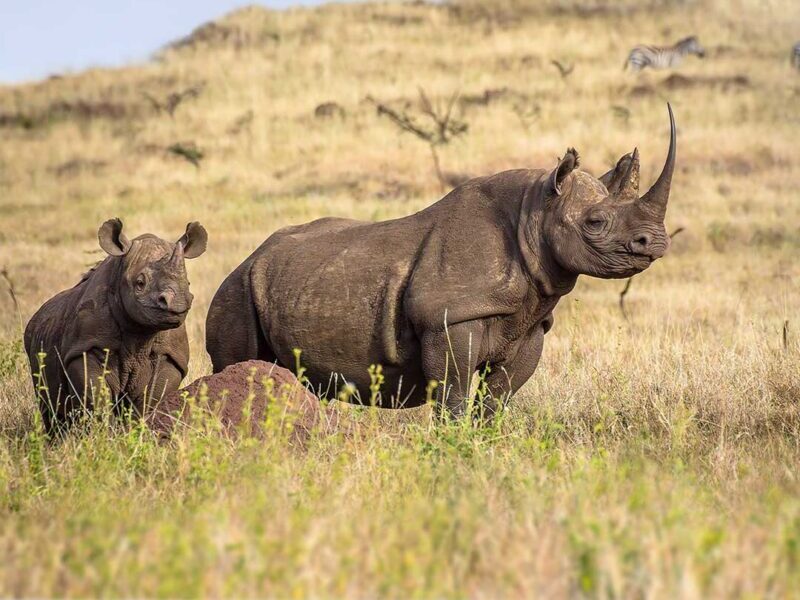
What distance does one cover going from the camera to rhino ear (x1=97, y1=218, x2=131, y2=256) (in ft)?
25.9

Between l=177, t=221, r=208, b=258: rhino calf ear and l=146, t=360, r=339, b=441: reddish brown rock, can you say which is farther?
l=177, t=221, r=208, b=258: rhino calf ear

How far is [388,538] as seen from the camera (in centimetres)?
466

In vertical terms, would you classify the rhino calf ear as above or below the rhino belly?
above

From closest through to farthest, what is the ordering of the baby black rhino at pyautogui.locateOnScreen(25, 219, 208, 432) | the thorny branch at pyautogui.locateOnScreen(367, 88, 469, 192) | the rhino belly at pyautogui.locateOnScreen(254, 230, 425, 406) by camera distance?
the baby black rhino at pyautogui.locateOnScreen(25, 219, 208, 432) → the rhino belly at pyautogui.locateOnScreen(254, 230, 425, 406) → the thorny branch at pyautogui.locateOnScreen(367, 88, 469, 192)

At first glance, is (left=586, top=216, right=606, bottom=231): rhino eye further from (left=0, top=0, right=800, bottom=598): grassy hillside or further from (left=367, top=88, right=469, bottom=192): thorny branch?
(left=367, top=88, right=469, bottom=192): thorny branch

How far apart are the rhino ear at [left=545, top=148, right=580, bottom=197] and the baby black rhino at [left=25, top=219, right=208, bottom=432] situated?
219 cm

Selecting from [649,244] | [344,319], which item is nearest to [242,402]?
[344,319]

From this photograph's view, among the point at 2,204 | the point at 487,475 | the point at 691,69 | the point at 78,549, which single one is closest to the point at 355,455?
the point at 487,475

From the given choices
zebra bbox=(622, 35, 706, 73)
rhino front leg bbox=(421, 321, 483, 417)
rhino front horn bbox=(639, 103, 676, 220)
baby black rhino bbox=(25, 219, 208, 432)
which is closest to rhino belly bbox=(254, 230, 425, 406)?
rhino front leg bbox=(421, 321, 483, 417)

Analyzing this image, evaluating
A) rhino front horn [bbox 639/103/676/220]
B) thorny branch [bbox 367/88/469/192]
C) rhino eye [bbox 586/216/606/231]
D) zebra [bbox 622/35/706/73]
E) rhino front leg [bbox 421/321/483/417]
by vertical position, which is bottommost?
thorny branch [bbox 367/88/469/192]

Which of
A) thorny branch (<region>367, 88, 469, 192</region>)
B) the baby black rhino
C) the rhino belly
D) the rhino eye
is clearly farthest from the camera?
thorny branch (<region>367, 88, 469, 192</region>)

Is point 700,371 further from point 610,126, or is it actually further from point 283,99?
point 283,99

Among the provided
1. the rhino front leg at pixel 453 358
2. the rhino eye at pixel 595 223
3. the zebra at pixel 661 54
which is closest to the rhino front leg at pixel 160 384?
the rhino front leg at pixel 453 358

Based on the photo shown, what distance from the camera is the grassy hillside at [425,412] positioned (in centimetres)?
439
